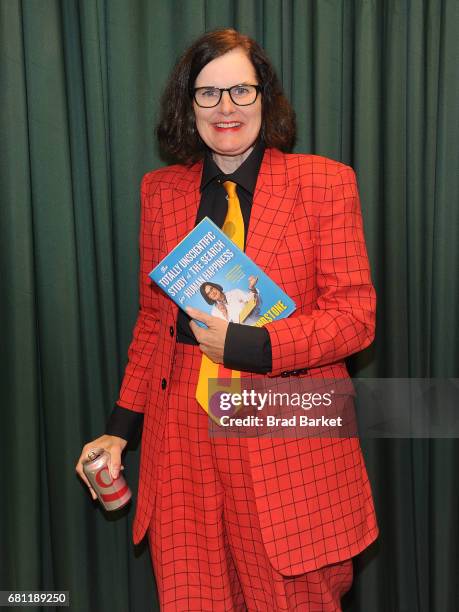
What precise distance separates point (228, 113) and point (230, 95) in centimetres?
4

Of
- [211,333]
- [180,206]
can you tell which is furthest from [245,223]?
[211,333]

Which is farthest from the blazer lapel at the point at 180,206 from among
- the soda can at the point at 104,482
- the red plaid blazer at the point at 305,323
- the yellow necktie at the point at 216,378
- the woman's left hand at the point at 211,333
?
the soda can at the point at 104,482

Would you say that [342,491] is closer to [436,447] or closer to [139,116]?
[436,447]

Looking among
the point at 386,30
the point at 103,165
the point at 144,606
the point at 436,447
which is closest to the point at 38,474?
the point at 144,606

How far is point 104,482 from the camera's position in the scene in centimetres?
170

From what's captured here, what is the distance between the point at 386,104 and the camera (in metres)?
2.14

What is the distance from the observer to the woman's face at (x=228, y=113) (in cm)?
159

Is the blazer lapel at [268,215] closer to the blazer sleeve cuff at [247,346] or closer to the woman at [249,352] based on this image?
the woman at [249,352]

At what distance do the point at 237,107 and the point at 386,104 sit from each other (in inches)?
29.1

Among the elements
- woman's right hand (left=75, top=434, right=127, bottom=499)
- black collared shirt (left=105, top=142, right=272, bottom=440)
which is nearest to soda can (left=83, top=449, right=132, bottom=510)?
woman's right hand (left=75, top=434, right=127, bottom=499)

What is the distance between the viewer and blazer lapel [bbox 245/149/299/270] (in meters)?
1.56

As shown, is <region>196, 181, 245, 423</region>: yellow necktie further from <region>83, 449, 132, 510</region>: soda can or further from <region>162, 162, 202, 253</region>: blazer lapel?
<region>83, 449, 132, 510</region>: soda can

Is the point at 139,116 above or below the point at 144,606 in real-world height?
above

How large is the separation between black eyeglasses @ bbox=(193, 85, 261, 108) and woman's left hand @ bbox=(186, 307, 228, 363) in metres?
0.50
